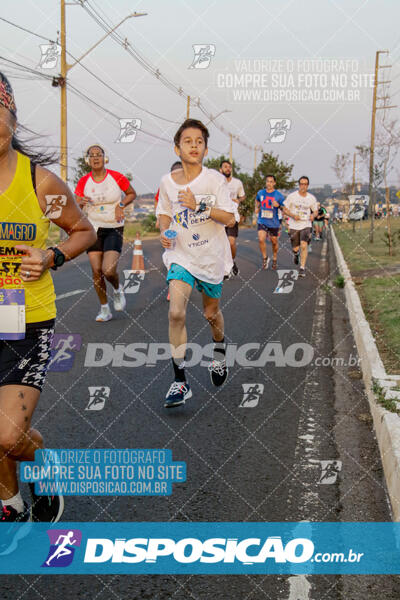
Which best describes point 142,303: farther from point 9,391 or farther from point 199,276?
point 9,391

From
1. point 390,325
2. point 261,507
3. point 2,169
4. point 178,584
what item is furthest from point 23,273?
point 390,325

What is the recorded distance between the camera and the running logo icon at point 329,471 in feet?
13.2

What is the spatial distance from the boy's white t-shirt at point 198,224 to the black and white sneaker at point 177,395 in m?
0.88

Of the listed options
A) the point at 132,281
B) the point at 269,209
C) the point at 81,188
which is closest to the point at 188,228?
the point at 81,188

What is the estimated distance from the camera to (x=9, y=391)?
10.1ft

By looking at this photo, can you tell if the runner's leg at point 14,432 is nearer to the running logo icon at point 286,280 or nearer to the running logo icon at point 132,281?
the running logo icon at point 132,281

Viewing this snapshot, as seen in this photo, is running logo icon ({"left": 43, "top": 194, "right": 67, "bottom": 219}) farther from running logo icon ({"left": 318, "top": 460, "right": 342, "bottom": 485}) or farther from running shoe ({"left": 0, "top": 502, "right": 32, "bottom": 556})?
running logo icon ({"left": 318, "top": 460, "right": 342, "bottom": 485})

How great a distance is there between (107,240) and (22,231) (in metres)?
5.95

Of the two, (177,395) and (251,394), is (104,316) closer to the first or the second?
(251,394)

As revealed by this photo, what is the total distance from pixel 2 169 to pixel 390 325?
574 cm

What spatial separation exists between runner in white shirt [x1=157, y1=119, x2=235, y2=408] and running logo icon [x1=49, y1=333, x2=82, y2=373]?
155cm

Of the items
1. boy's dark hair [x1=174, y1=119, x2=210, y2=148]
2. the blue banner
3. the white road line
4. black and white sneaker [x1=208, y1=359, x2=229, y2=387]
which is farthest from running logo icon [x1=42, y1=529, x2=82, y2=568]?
the white road line

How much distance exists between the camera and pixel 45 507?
3299 millimetres

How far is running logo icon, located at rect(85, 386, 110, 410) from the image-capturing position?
5418mm
